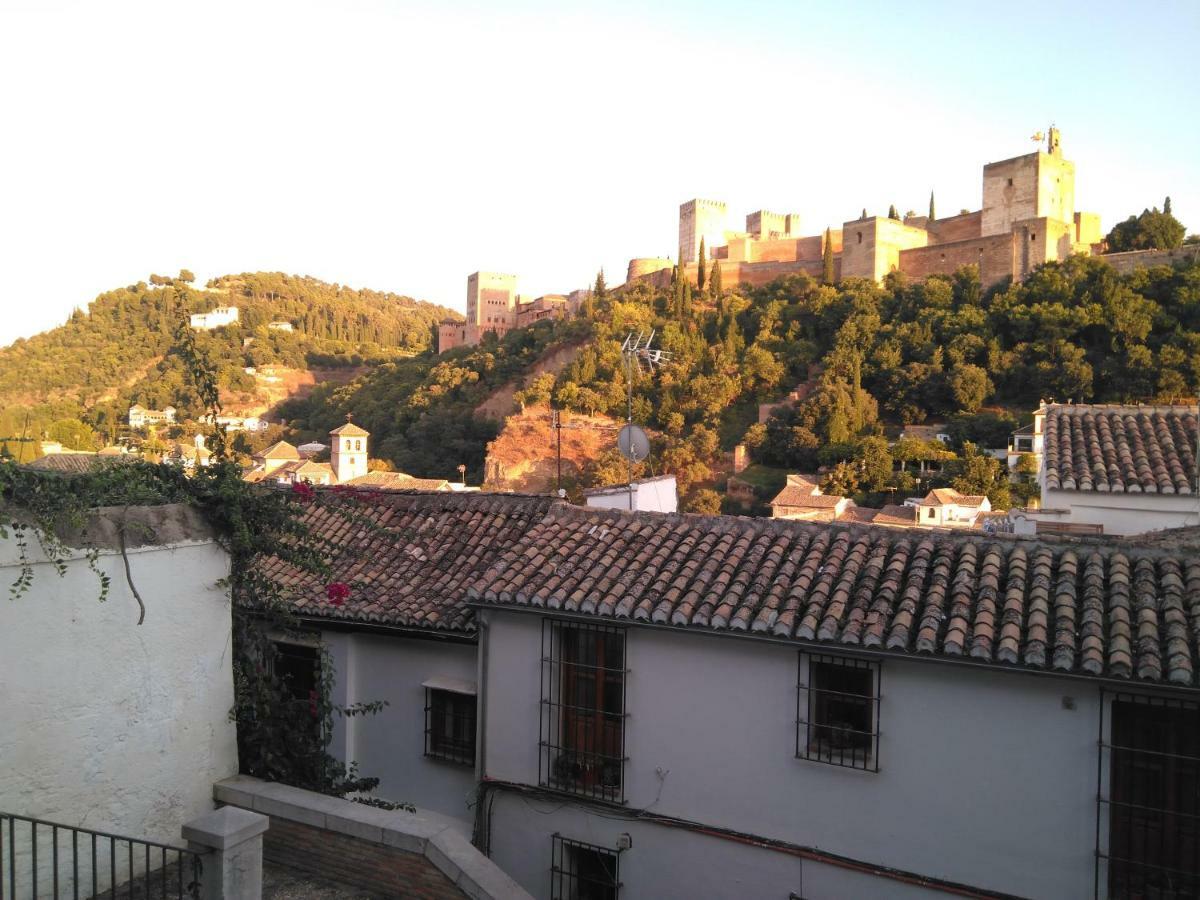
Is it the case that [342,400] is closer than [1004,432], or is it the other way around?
[1004,432]

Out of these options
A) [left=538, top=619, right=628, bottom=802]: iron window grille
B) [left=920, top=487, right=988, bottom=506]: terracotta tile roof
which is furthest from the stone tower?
[left=538, top=619, right=628, bottom=802]: iron window grille

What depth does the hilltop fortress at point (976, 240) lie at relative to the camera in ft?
165

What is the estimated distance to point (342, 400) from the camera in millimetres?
73375

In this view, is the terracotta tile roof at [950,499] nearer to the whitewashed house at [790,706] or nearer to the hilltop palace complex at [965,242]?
the hilltop palace complex at [965,242]

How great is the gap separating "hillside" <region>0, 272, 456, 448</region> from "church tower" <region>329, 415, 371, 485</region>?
7126 millimetres

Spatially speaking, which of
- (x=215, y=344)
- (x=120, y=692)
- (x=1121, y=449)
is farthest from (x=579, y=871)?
(x=215, y=344)

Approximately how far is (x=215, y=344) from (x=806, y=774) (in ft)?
271

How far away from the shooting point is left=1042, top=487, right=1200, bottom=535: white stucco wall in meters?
8.08

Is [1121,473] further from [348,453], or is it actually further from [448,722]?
[348,453]

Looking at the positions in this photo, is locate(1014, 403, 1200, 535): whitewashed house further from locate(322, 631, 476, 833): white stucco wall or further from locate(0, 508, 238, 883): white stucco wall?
locate(0, 508, 238, 883): white stucco wall

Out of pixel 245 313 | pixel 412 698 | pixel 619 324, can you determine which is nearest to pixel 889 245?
pixel 619 324

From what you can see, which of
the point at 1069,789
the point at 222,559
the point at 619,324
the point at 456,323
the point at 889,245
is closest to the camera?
the point at 222,559

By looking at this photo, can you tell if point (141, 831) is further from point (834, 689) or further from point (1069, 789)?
point (1069, 789)

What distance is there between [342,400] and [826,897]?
7218 centimetres
